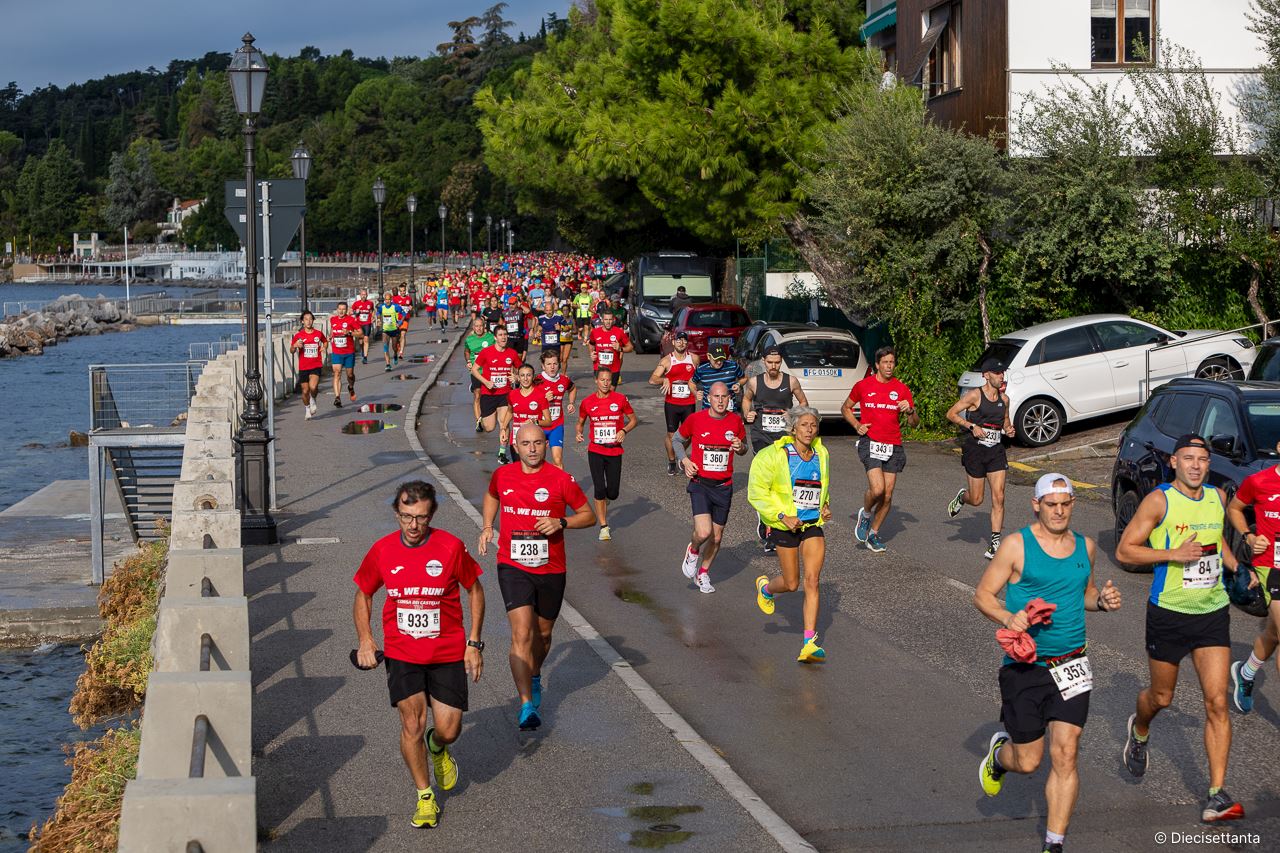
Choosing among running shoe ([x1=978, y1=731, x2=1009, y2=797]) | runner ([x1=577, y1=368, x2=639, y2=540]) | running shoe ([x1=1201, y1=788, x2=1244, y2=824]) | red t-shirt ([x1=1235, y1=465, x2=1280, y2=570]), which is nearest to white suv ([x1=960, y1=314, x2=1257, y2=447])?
runner ([x1=577, y1=368, x2=639, y2=540])

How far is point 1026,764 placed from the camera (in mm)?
6898

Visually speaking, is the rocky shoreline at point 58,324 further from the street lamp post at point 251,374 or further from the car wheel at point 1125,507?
the car wheel at point 1125,507

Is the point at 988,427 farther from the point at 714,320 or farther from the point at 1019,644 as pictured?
the point at 714,320

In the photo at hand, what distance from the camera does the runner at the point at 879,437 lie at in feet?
47.9

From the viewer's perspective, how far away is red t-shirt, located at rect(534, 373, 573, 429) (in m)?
16.4

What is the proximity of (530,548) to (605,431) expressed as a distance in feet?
21.5

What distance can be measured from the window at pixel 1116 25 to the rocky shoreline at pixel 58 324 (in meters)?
68.2

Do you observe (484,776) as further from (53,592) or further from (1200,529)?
(53,592)

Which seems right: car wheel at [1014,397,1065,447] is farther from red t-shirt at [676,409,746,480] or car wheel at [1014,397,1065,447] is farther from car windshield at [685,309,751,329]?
car windshield at [685,309,751,329]

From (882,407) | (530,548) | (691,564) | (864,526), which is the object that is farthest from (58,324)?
(530,548)

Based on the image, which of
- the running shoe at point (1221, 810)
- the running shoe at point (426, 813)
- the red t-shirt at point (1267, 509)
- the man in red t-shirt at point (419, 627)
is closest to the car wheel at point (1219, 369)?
the red t-shirt at point (1267, 509)

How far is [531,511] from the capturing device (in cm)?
873

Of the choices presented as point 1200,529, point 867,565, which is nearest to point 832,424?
point 867,565

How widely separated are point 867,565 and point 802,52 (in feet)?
72.4
